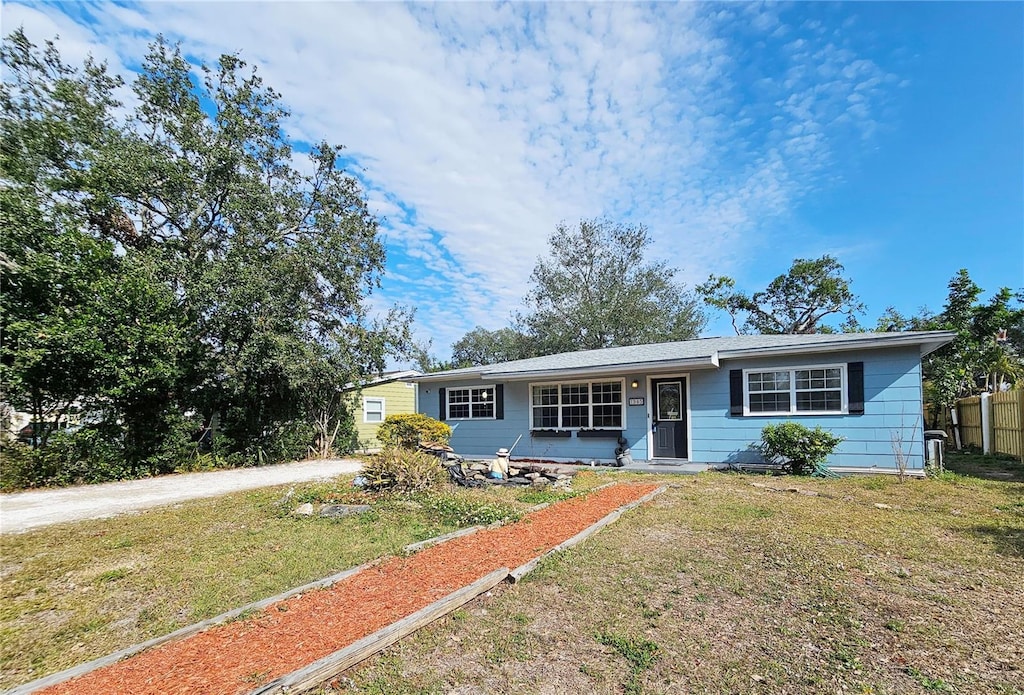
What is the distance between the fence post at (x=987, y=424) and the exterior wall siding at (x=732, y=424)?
6.06 metres

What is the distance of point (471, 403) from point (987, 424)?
46.1 ft

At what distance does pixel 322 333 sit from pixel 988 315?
74.1ft

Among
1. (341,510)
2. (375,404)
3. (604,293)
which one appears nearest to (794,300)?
(604,293)

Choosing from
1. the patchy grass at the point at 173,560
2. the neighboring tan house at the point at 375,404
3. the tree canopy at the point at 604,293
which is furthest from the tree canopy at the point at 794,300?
the patchy grass at the point at 173,560

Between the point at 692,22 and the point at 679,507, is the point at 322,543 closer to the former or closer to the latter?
the point at 679,507

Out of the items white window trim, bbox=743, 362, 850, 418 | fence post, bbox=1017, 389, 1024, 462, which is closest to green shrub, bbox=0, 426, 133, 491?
white window trim, bbox=743, 362, 850, 418

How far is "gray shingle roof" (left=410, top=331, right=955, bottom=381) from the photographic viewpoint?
8.92m

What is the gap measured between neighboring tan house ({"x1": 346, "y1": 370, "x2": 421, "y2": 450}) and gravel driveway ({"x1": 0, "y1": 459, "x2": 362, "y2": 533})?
4248 mm

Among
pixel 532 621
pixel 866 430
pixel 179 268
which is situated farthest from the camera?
pixel 179 268

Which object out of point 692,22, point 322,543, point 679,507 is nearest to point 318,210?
point 692,22

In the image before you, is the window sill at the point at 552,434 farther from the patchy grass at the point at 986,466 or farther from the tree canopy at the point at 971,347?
the tree canopy at the point at 971,347

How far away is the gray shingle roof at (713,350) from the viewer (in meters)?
8.92

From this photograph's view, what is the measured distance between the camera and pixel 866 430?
943 cm

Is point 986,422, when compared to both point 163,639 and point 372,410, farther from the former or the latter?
point 372,410
